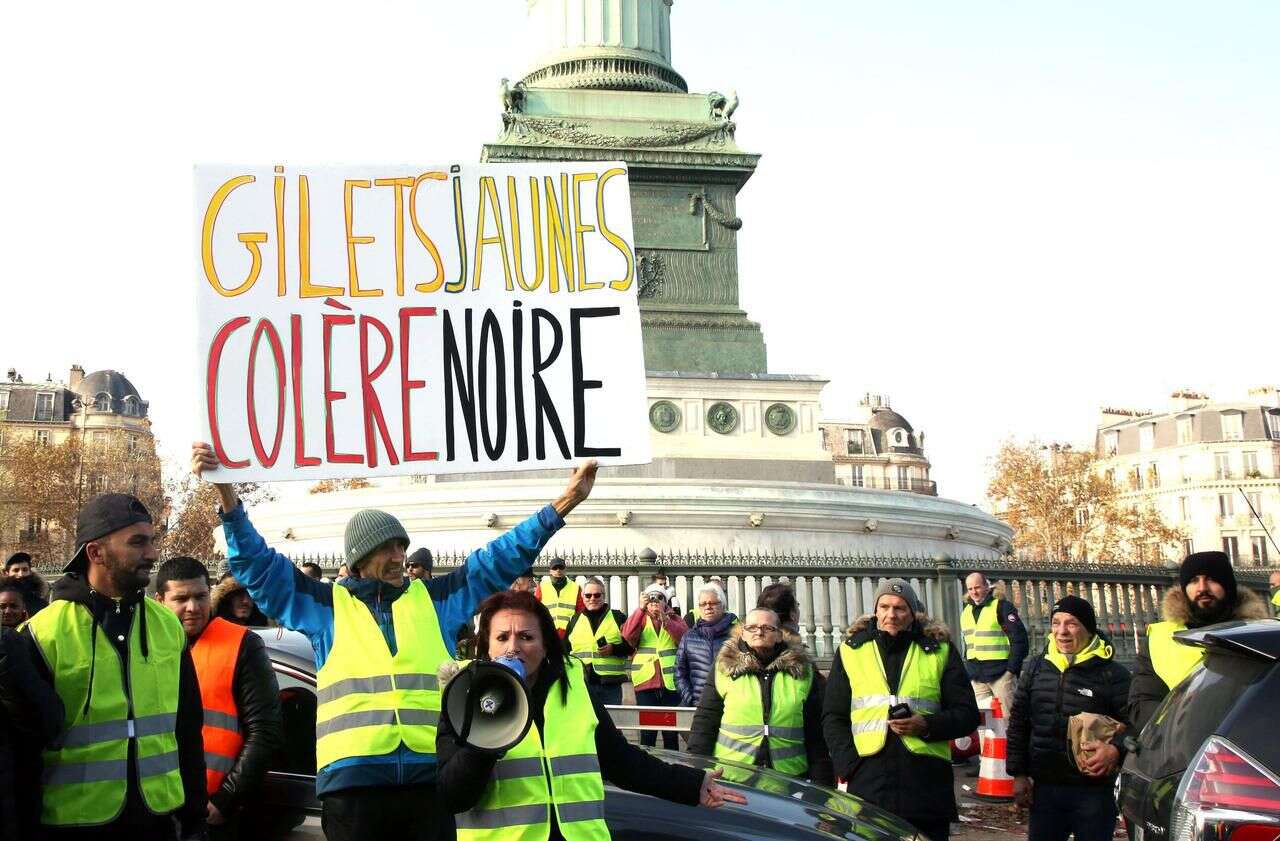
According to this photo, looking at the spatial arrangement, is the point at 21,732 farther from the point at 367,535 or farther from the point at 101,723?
the point at 367,535

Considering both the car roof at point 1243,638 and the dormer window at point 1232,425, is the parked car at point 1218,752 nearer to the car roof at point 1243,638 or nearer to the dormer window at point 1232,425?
the car roof at point 1243,638

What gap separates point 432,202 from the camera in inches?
257

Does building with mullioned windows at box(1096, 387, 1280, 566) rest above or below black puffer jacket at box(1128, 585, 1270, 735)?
above

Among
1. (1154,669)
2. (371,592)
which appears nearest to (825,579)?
(1154,669)

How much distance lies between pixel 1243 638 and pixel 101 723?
3563 mm

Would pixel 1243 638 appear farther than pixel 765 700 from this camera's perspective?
No

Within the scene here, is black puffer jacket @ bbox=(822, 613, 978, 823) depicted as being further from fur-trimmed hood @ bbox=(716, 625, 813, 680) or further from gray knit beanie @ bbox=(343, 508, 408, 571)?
gray knit beanie @ bbox=(343, 508, 408, 571)

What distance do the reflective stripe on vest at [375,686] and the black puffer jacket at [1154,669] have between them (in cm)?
335

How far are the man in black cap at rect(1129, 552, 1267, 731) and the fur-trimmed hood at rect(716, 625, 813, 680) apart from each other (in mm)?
1634

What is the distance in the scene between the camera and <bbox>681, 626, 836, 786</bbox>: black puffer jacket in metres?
7.36

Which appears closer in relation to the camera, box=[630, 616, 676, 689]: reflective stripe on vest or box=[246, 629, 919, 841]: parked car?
box=[246, 629, 919, 841]: parked car

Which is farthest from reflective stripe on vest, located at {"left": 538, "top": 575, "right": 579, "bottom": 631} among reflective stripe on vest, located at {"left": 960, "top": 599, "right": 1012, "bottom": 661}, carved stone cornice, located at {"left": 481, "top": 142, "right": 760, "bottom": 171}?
carved stone cornice, located at {"left": 481, "top": 142, "right": 760, "bottom": 171}

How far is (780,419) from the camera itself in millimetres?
29156

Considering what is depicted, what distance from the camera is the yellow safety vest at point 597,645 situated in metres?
12.8
